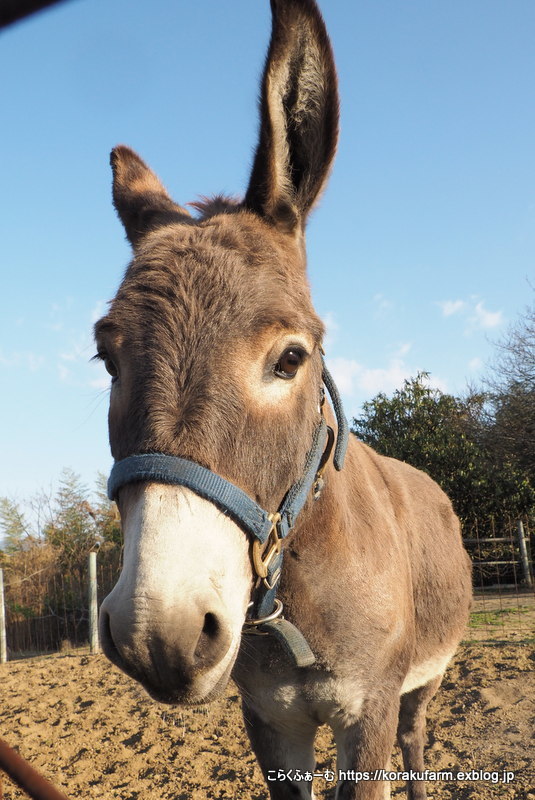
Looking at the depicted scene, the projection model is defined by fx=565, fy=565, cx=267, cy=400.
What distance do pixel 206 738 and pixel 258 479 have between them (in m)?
5.35

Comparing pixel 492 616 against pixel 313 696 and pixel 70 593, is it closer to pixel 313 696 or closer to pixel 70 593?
pixel 313 696

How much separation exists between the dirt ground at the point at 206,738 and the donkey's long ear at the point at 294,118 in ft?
11.3

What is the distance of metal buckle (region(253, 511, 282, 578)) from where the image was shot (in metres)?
1.72

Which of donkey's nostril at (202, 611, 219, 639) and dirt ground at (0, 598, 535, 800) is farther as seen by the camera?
dirt ground at (0, 598, 535, 800)

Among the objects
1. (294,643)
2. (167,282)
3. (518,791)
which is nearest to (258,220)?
(167,282)

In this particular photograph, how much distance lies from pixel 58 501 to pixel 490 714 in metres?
16.9

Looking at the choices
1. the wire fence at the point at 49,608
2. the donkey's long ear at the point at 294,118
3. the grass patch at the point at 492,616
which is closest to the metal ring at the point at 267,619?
the donkey's long ear at the point at 294,118

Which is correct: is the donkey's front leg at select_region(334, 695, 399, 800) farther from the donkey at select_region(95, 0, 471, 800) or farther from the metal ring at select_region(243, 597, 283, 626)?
the metal ring at select_region(243, 597, 283, 626)

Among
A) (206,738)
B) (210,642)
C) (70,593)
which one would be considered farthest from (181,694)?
(70,593)

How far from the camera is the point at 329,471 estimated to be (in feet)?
8.25

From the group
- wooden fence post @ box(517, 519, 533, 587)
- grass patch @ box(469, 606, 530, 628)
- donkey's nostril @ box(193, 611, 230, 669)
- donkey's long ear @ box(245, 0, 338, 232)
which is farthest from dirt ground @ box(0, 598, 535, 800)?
wooden fence post @ box(517, 519, 533, 587)

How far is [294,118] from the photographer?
7.22 feet

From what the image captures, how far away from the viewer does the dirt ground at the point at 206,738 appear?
15.7 feet

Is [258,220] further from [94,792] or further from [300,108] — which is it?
[94,792]
